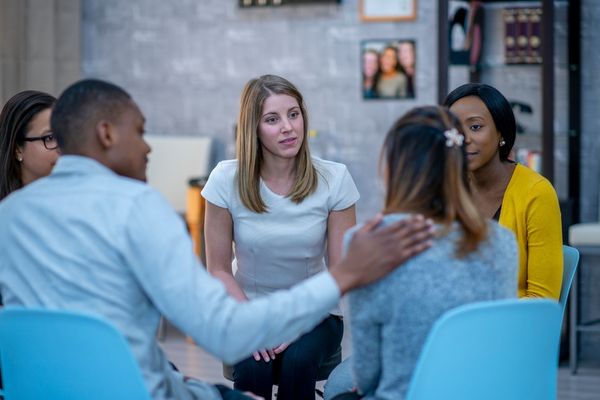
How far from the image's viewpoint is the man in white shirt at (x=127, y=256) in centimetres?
175

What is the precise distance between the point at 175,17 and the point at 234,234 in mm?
3448

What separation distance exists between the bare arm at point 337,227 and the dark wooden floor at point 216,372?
4.40 ft

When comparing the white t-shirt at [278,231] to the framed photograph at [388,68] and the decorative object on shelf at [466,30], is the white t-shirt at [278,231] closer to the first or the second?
the decorative object on shelf at [466,30]

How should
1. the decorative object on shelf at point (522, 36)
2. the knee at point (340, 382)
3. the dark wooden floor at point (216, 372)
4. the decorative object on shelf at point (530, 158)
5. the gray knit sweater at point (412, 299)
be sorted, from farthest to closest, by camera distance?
the decorative object on shelf at point (522, 36), the decorative object on shelf at point (530, 158), the dark wooden floor at point (216, 372), the knee at point (340, 382), the gray knit sweater at point (412, 299)

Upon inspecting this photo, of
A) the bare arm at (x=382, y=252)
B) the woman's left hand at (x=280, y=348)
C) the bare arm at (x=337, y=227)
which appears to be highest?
the bare arm at (x=382, y=252)

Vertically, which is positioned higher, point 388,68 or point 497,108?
point 388,68

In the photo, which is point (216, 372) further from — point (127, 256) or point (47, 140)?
point (127, 256)

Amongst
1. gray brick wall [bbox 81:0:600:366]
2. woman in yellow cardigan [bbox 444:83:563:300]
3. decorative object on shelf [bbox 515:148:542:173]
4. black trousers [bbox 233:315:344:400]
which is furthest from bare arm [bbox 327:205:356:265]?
gray brick wall [bbox 81:0:600:366]

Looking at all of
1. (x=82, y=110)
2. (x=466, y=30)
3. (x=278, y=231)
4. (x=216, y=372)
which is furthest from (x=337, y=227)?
(x=466, y=30)

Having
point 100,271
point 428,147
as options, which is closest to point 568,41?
point 428,147

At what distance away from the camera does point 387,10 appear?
18.4 feet

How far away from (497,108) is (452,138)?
90 centimetres

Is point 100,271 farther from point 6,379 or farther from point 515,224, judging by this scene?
point 515,224

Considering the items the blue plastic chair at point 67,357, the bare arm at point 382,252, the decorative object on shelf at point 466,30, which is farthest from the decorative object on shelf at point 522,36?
the blue plastic chair at point 67,357
